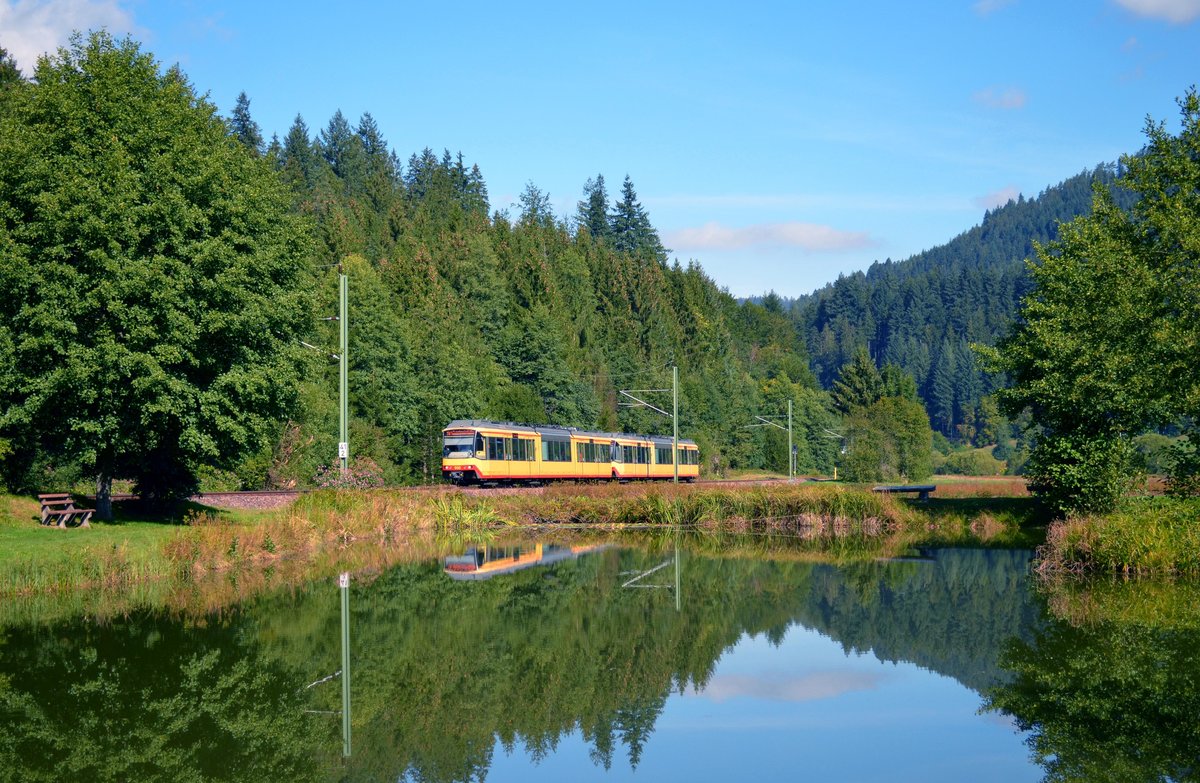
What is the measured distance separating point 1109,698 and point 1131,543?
49.9 ft

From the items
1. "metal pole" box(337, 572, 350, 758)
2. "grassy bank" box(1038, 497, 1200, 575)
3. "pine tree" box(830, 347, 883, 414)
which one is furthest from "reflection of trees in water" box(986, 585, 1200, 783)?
"pine tree" box(830, 347, 883, 414)

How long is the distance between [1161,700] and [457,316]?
8115 cm

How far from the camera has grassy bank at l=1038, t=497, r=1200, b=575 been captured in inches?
1096

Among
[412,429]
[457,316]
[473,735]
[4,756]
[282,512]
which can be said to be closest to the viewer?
[4,756]

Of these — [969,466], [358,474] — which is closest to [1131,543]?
[358,474]

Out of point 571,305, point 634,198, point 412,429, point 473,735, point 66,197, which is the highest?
point 634,198

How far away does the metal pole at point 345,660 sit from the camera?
12609mm

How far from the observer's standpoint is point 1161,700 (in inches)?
550

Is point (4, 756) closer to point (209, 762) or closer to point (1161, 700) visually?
point (209, 762)

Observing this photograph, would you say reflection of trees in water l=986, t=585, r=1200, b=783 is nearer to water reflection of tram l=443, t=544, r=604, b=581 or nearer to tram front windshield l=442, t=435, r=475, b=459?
water reflection of tram l=443, t=544, r=604, b=581

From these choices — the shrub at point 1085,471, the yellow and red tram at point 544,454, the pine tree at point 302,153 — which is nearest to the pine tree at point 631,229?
the pine tree at point 302,153

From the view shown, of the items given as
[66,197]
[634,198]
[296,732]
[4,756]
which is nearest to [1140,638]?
[296,732]

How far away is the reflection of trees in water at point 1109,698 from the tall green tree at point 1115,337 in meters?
13.0

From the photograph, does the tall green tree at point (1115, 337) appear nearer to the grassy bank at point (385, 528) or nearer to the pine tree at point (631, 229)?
the grassy bank at point (385, 528)
